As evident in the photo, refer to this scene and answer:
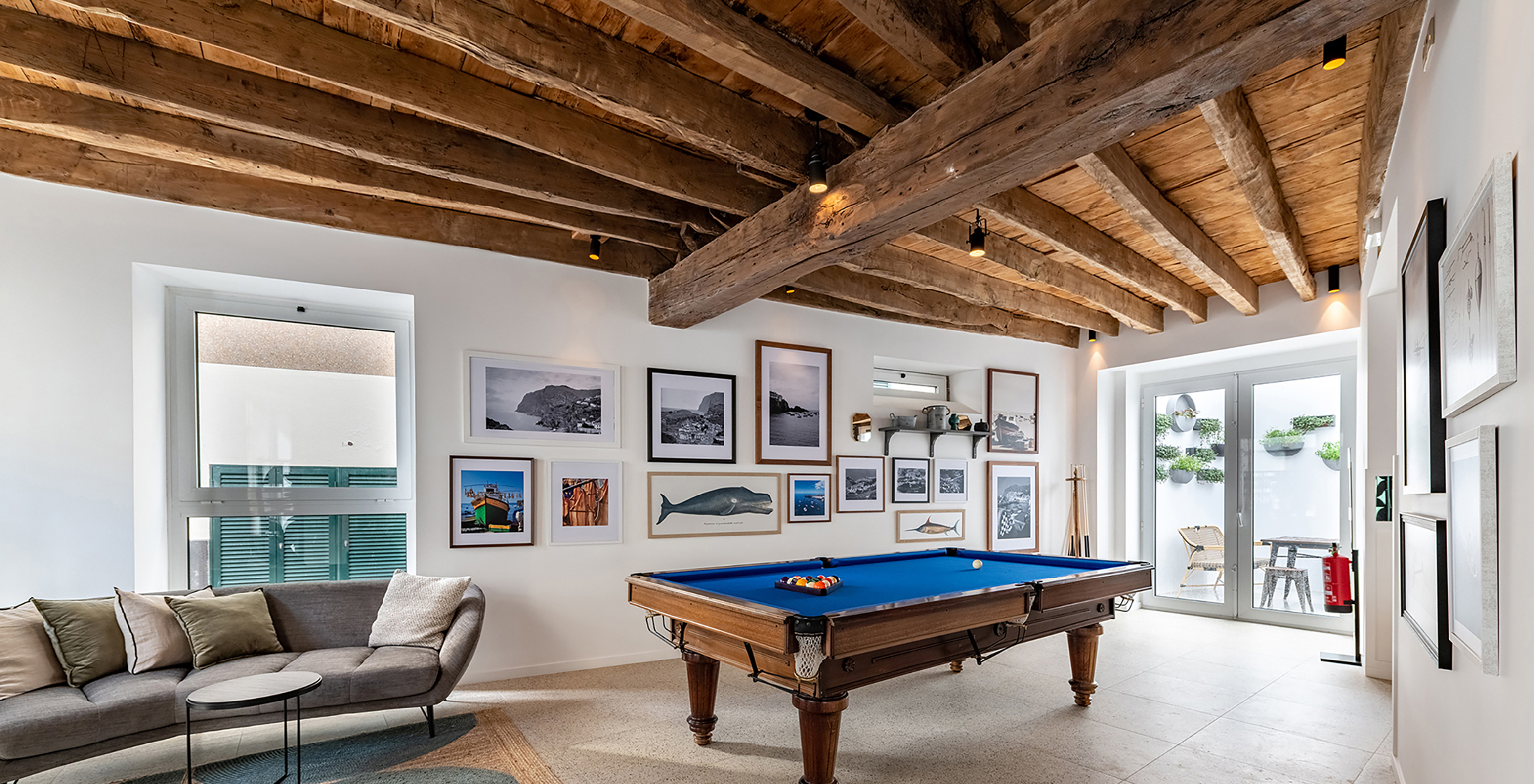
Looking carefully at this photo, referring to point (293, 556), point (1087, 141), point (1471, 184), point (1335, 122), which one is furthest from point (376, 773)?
point (1335, 122)

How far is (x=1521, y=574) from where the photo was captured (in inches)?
53.6

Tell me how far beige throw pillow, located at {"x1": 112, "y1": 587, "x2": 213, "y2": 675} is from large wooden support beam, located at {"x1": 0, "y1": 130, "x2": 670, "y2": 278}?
6.35 ft

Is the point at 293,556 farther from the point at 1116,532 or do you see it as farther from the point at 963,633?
the point at 1116,532

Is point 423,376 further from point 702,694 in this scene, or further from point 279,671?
point 702,694

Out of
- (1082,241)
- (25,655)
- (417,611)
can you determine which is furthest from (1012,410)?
(25,655)

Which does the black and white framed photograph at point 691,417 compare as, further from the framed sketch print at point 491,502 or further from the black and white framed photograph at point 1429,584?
the black and white framed photograph at point 1429,584

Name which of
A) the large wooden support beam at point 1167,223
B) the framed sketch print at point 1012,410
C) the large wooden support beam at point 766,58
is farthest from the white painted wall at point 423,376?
the large wooden support beam at point 766,58

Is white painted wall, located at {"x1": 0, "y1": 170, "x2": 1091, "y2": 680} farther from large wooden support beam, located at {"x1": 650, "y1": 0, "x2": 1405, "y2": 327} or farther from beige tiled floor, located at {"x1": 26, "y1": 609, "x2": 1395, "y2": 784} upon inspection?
large wooden support beam, located at {"x1": 650, "y1": 0, "x2": 1405, "y2": 327}

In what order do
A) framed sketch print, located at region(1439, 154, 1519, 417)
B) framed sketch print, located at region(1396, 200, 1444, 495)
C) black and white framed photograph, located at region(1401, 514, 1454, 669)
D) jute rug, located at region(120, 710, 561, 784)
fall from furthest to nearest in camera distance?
jute rug, located at region(120, 710, 561, 784)
framed sketch print, located at region(1396, 200, 1444, 495)
black and white framed photograph, located at region(1401, 514, 1454, 669)
framed sketch print, located at region(1439, 154, 1519, 417)

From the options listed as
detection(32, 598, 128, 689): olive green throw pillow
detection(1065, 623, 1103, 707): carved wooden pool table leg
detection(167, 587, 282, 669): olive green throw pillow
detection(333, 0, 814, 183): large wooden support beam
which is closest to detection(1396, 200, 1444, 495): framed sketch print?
detection(1065, 623, 1103, 707): carved wooden pool table leg

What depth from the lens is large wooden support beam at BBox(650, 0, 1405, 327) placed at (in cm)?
203

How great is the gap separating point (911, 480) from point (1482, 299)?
5.30 meters

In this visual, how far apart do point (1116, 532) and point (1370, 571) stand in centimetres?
256

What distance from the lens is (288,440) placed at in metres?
4.67
